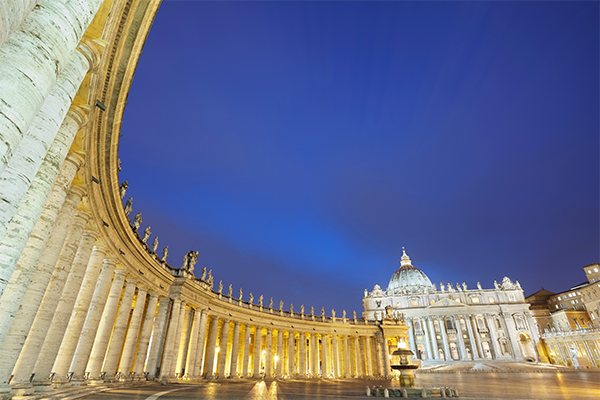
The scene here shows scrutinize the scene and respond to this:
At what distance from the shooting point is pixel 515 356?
324ft

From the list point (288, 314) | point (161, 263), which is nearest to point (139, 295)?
point (161, 263)

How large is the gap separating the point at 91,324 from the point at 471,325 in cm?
11987

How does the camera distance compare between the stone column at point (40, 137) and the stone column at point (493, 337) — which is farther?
the stone column at point (493, 337)

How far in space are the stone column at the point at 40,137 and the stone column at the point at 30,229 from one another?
1353 millimetres

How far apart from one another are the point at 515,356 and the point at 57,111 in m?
131

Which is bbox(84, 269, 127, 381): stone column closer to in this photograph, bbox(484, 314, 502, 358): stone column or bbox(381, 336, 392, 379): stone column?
bbox(381, 336, 392, 379): stone column

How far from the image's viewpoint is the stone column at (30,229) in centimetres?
728

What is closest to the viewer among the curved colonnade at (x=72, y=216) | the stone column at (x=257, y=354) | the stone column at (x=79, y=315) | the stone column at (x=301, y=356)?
the curved colonnade at (x=72, y=216)

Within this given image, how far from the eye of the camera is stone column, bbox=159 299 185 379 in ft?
97.9

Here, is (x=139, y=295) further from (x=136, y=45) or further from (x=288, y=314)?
(x=288, y=314)

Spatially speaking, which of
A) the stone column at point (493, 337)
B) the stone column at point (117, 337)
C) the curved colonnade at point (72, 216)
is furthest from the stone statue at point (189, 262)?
the stone column at point (493, 337)

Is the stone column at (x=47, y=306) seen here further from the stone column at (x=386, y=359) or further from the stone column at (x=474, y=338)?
the stone column at (x=474, y=338)

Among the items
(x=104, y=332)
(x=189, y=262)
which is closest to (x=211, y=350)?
(x=189, y=262)

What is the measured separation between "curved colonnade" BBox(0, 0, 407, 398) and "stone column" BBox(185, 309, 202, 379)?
136 mm
